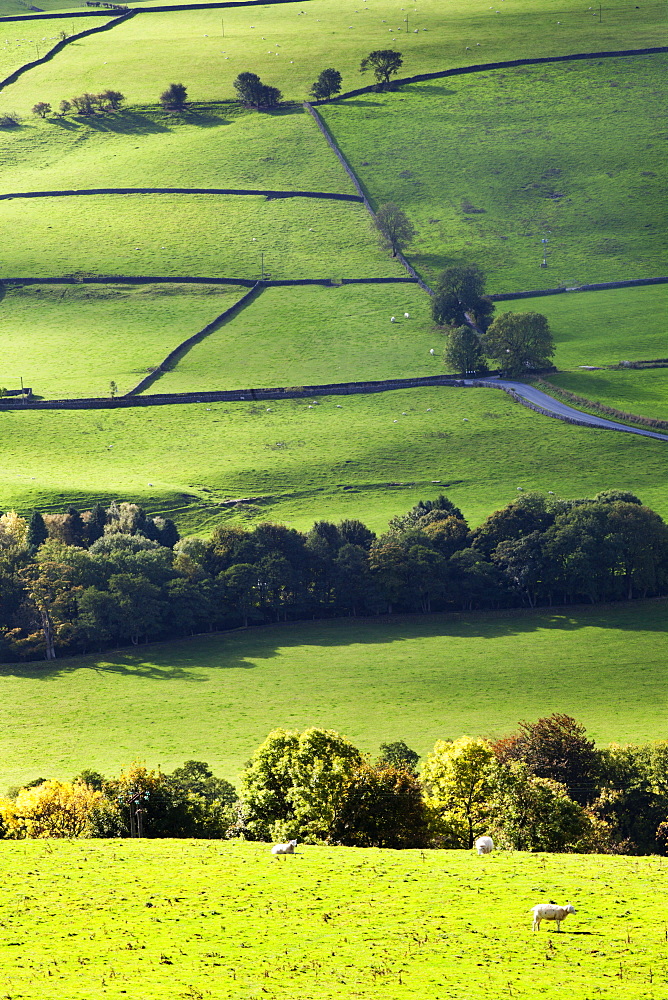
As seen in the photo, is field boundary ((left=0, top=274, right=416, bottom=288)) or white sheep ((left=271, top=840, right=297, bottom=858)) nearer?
white sheep ((left=271, top=840, right=297, bottom=858))

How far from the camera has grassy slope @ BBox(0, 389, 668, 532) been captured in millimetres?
133375

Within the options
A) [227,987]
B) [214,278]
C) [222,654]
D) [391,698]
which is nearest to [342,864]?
[227,987]

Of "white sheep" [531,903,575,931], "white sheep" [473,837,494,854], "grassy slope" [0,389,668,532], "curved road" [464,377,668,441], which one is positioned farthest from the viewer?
"curved road" [464,377,668,441]

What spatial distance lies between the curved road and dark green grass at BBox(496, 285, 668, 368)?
10.3 metres

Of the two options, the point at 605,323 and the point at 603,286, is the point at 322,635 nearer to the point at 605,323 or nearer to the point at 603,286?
the point at 605,323

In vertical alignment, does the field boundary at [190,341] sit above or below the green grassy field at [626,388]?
above

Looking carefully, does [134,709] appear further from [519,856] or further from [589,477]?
[589,477]

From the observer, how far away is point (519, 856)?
1941 inches

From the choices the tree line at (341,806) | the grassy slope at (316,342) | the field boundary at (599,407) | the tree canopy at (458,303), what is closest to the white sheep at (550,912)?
the tree line at (341,806)

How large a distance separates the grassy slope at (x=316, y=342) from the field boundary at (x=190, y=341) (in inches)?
46.7

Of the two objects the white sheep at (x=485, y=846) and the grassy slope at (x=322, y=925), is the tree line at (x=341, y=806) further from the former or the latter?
the white sheep at (x=485, y=846)

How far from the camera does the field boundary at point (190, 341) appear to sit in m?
162

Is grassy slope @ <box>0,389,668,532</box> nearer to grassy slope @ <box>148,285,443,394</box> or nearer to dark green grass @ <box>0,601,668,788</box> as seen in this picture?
grassy slope @ <box>148,285,443,394</box>

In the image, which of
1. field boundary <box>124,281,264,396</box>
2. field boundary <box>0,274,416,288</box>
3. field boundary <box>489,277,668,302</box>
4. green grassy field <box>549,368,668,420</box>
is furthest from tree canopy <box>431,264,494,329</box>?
field boundary <box>124,281,264,396</box>
